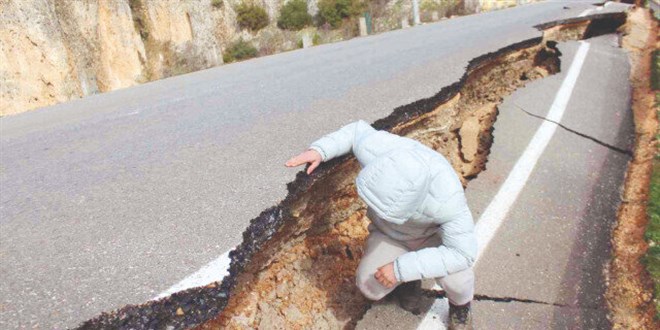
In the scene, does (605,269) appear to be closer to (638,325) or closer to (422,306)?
(638,325)

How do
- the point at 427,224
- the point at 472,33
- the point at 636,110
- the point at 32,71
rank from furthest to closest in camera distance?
the point at 32,71, the point at 472,33, the point at 636,110, the point at 427,224

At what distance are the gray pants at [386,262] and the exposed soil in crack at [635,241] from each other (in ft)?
3.32

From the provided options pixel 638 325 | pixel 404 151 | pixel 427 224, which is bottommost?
pixel 638 325

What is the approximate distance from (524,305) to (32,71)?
11.3m

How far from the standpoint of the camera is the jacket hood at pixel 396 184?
6.35ft

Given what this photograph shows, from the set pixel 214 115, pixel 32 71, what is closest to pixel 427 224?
pixel 214 115

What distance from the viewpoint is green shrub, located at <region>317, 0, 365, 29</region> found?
95.6 ft

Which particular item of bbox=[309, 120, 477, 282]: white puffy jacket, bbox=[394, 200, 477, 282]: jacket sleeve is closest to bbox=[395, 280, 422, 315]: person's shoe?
bbox=[309, 120, 477, 282]: white puffy jacket

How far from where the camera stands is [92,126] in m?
4.83

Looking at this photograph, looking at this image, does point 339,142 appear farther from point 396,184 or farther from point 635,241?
point 635,241

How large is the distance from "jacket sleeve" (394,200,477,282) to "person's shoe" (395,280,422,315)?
0.54 meters

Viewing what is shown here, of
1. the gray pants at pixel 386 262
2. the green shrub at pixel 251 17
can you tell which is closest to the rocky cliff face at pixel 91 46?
the green shrub at pixel 251 17

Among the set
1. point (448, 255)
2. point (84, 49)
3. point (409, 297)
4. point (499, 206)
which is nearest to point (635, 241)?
point (499, 206)

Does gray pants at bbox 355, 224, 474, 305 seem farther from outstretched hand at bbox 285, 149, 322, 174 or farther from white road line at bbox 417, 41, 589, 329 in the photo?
outstretched hand at bbox 285, 149, 322, 174
